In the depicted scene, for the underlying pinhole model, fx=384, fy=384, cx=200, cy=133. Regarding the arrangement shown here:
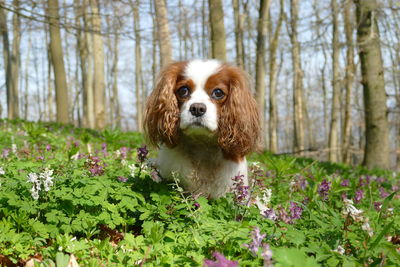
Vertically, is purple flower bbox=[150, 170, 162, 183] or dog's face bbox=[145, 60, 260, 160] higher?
dog's face bbox=[145, 60, 260, 160]

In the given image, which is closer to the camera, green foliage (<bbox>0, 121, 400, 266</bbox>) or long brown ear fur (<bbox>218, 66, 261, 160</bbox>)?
green foliage (<bbox>0, 121, 400, 266</bbox>)

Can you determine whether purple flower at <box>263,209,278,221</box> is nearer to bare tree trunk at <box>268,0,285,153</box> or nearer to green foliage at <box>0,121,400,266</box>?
green foliage at <box>0,121,400,266</box>

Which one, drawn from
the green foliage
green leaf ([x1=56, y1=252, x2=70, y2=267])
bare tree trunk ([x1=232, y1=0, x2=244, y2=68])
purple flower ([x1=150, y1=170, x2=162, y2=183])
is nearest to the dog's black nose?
the green foliage

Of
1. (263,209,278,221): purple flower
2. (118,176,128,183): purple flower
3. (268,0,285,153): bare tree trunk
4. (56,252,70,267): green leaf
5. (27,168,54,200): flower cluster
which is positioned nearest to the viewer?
(56,252,70,267): green leaf

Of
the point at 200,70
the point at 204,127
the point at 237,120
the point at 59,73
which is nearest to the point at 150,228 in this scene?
the point at 204,127

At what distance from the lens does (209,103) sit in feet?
10.3

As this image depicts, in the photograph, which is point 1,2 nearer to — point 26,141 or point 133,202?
point 26,141

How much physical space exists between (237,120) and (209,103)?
32cm

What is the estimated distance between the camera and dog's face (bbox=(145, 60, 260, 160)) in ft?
10.6

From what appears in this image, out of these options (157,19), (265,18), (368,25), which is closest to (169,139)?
(368,25)

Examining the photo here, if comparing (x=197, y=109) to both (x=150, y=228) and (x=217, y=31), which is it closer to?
(x=150, y=228)

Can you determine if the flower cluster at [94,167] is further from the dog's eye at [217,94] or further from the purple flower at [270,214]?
the purple flower at [270,214]

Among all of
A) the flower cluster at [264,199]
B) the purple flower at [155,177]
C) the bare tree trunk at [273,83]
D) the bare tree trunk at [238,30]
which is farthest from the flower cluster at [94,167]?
the bare tree trunk at [238,30]

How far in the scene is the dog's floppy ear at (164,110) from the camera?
3.29 m
